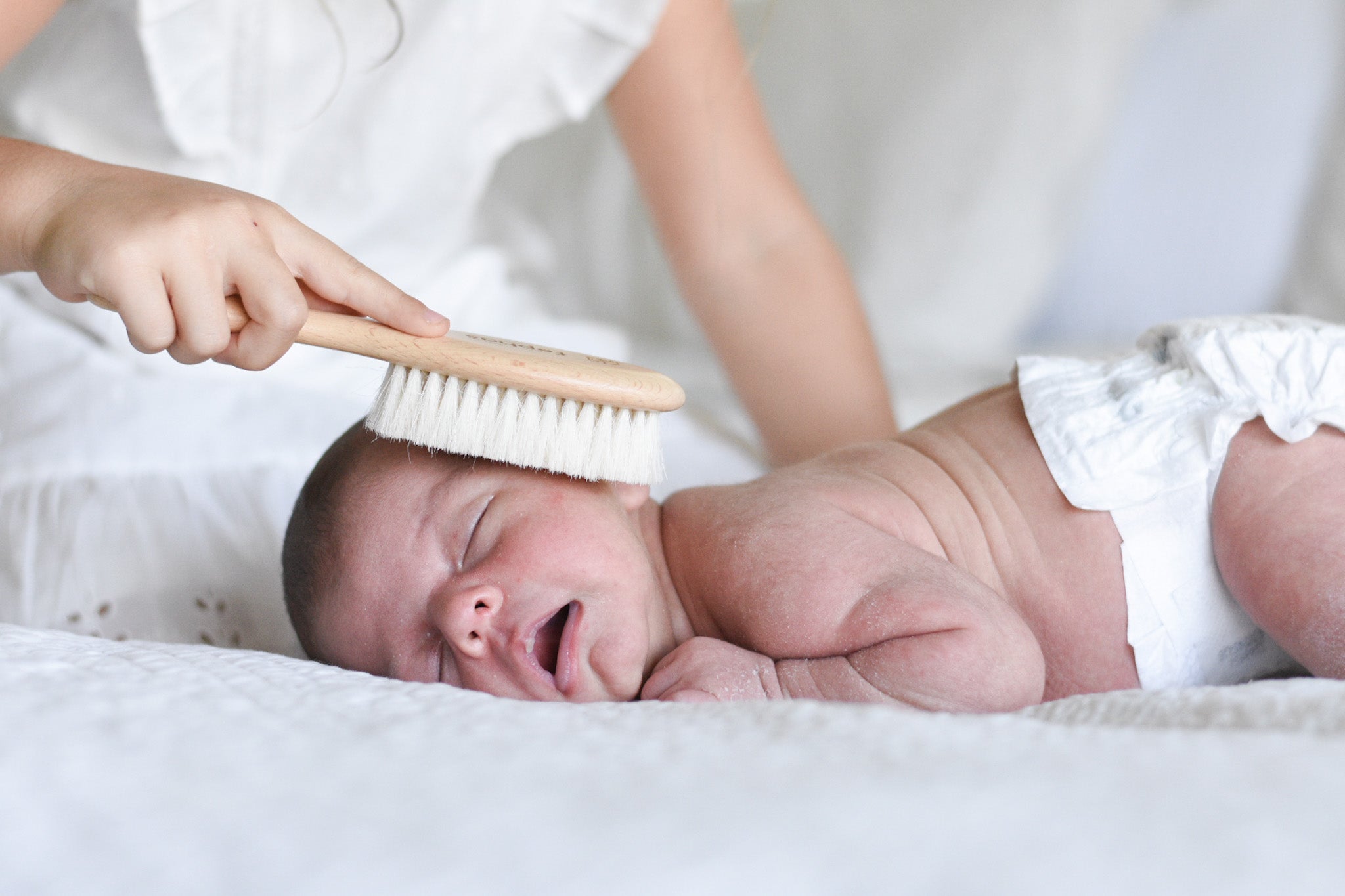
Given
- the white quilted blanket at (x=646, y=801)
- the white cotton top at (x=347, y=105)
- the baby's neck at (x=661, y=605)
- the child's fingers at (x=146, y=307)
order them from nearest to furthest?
1. the white quilted blanket at (x=646, y=801)
2. the child's fingers at (x=146, y=307)
3. the baby's neck at (x=661, y=605)
4. the white cotton top at (x=347, y=105)

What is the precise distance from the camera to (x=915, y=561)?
2.41ft

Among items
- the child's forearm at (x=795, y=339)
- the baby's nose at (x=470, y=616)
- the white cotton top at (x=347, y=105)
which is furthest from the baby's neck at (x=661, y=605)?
the white cotton top at (x=347, y=105)

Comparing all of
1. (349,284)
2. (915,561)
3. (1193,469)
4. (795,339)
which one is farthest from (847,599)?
(795,339)

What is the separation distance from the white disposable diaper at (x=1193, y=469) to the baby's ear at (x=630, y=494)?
31cm

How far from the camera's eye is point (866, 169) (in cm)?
172

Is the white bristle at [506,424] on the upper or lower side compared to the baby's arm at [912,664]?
upper

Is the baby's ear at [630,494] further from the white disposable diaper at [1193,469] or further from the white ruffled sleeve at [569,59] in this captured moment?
the white ruffled sleeve at [569,59]

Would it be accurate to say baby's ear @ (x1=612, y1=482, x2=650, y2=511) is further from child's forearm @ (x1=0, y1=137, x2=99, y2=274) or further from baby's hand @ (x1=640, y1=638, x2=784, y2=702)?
child's forearm @ (x1=0, y1=137, x2=99, y2=274)

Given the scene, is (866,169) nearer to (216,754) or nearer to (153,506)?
(153,506)

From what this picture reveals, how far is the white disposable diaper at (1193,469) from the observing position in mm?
770

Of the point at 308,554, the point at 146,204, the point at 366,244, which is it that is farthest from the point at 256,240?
the point at 366,244

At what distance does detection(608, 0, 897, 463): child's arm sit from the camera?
123 centimetres

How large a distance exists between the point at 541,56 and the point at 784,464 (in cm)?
54

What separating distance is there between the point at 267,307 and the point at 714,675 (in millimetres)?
355
